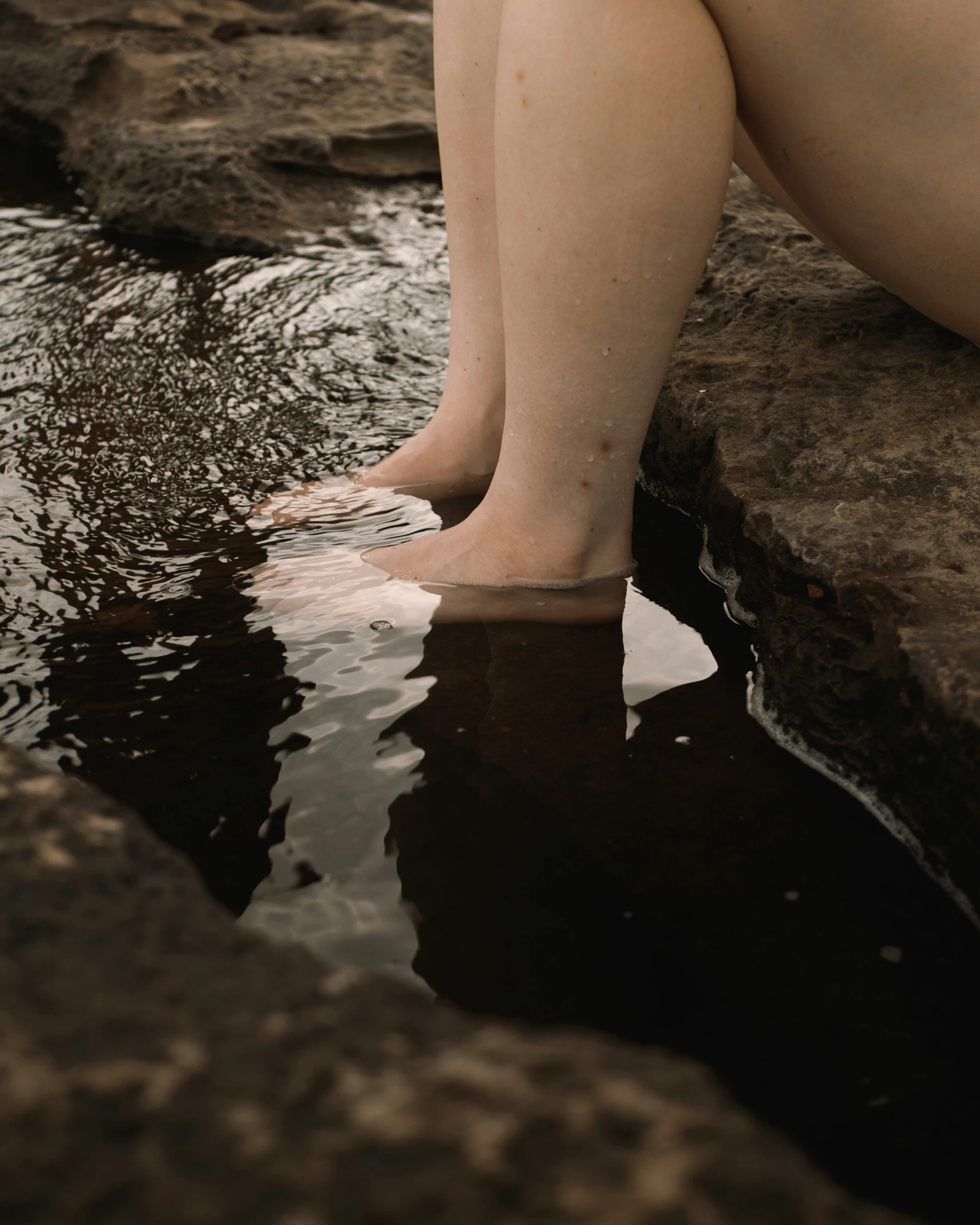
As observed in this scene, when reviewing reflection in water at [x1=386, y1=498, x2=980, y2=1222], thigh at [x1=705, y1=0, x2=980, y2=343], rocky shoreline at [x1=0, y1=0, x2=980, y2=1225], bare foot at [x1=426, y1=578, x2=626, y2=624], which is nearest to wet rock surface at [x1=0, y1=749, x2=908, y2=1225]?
rocky shoreline at [x1=0, y1=0, x2=980, y2=1225]

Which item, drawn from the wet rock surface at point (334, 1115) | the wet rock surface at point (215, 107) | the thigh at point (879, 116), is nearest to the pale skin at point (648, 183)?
the thigh at point (879, 116)

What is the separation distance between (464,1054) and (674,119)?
38.5 inches

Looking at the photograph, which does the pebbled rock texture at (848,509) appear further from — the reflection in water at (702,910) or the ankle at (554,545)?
the ankle at (554,545)

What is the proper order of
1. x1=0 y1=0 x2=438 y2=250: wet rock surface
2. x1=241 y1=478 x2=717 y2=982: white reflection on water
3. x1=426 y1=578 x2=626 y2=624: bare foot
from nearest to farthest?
1. x1=241 y1=478 x2=717 y2=982: white reflection on water
2. x1=426 y1=578 x2=626 y2=624: bare foot
3. x1=0 y1=0 x2=438 y2=250: wet rock surface

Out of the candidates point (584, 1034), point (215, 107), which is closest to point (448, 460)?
point (584, 1034)

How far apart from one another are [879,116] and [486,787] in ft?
2.72

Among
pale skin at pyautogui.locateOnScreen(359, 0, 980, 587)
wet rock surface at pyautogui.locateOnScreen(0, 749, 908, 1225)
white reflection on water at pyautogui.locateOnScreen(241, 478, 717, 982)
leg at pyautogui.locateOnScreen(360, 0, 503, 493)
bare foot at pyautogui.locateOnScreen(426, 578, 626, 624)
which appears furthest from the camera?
leg at pyautogui.locateOnScreen(360, 0, 503, 493)

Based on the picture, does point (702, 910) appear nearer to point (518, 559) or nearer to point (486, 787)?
point (486, 787)

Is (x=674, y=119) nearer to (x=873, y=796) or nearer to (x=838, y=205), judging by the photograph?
(x=838, y=205)

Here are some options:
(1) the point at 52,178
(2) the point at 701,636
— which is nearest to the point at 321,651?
(2) the point at 701,636

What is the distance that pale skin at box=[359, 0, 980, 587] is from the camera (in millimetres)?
1106

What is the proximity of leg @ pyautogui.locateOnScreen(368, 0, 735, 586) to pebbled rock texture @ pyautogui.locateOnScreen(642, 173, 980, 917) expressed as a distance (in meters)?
0.24

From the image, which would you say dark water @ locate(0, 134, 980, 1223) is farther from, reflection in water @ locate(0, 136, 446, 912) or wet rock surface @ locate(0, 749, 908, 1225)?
wet rock surface @ locate(0, 749, 908, 1225)

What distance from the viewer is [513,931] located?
2.90 ft
